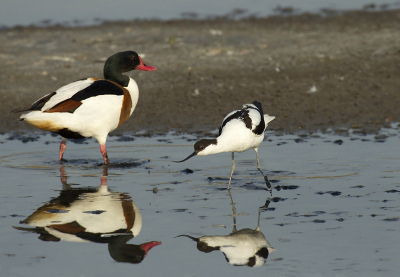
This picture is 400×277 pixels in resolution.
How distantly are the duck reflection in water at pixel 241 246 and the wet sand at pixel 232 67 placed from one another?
14.5 feet

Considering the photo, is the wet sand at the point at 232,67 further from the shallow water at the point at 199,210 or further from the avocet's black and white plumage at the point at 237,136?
the avocet's black and white plumage at the point at 237,136

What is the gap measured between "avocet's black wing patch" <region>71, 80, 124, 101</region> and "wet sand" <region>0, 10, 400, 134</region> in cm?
163

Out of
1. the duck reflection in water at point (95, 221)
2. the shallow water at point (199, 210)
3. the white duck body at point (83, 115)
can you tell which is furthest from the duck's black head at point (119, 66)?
the duck reflection in water at point (95, 221)

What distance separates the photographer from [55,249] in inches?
188

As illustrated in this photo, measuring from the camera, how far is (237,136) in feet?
21.3

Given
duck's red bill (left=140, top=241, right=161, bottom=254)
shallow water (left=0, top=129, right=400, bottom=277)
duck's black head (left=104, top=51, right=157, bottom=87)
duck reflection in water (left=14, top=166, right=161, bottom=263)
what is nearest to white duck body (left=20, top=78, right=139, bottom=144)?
shallow water (left=0, top=129, right=400, bottom=277)

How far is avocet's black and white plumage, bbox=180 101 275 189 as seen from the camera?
20.6 feet

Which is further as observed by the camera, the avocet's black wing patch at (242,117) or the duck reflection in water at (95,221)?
the avocet's black wing patch at (242,117)

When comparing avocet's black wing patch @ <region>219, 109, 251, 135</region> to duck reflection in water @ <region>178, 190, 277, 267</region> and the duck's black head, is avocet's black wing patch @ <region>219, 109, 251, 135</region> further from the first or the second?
the duck's black head

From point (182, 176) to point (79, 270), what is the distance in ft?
8.77

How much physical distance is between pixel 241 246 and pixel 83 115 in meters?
3.47

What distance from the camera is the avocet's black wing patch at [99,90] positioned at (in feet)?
24.9

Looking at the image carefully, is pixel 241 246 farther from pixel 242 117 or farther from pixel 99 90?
pixel 99 90

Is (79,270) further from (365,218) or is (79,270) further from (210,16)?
(210,16)
